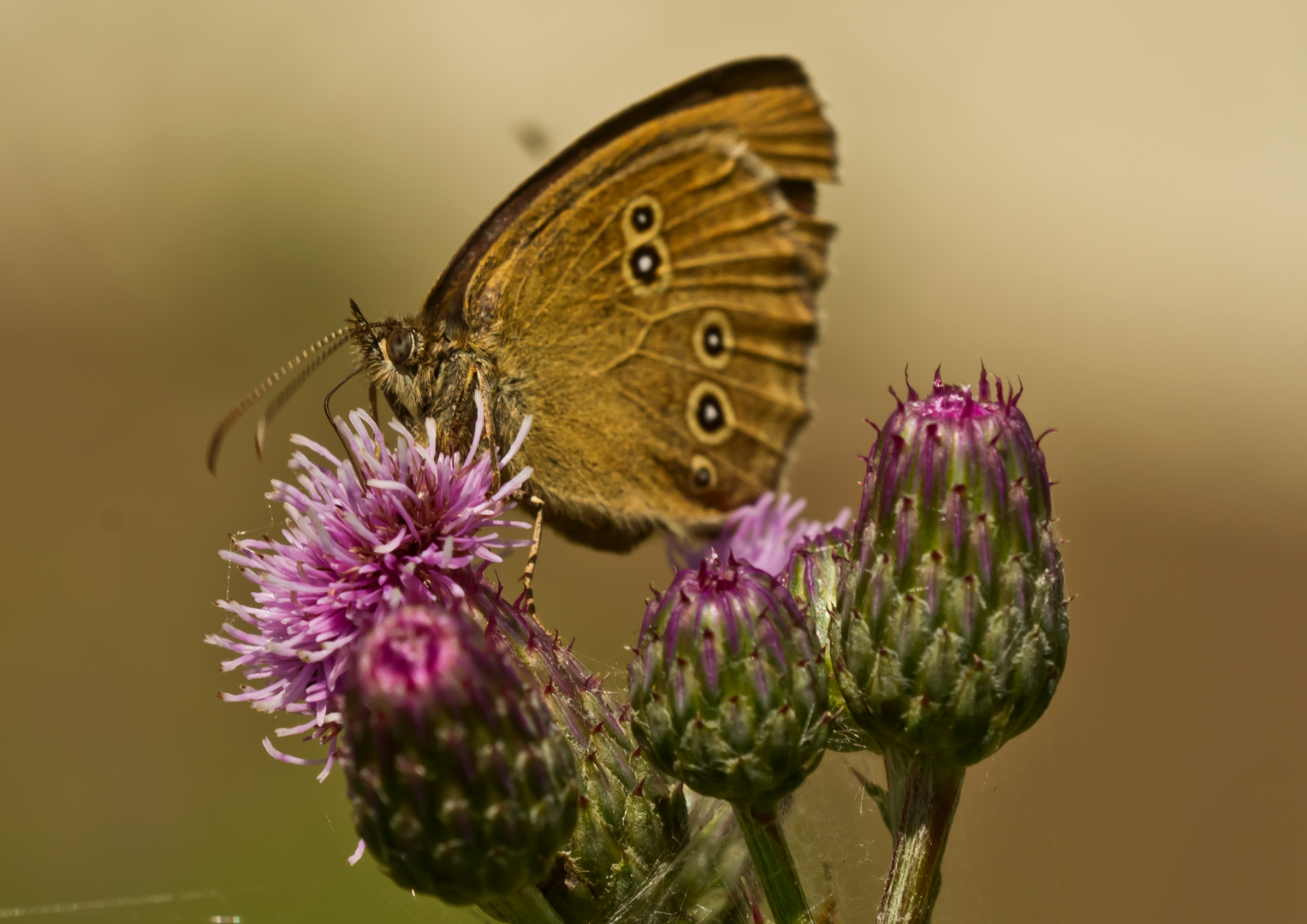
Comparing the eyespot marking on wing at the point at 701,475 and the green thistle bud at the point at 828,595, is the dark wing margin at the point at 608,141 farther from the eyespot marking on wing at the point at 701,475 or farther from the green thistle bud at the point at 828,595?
the green thistle bud at the point at 828,595

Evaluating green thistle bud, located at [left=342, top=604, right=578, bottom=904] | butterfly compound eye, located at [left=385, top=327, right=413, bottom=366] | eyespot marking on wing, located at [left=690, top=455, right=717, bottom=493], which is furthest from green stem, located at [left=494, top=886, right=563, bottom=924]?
eyespot marking on wing, located at [left=690, top=455, right=717, bottom=493]

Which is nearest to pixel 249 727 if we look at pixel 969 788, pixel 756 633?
pixel 969 788

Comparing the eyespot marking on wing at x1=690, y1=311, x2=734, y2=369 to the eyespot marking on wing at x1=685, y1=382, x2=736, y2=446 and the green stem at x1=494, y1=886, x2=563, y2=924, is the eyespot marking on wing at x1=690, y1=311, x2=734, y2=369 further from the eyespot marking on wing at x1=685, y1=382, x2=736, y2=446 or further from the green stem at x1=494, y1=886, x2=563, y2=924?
the green stem at x1=494, y1=886, x2=563, y2=924

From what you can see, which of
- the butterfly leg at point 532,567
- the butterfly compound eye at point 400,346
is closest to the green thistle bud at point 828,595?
the butterfly leg at point 532,567

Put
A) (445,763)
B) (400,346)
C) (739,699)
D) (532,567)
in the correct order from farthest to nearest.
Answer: (400,346) < (532,567) < (739,699) < (445,763)

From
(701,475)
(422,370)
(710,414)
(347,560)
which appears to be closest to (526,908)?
(347,560)

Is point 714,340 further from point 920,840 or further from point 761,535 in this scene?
point 920,840

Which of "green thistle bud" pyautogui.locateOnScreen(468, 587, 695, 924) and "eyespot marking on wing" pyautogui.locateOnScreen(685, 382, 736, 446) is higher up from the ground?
"eyespot marking on wing" pyautogui.locateOnScreen(685, 382, 736, 446)

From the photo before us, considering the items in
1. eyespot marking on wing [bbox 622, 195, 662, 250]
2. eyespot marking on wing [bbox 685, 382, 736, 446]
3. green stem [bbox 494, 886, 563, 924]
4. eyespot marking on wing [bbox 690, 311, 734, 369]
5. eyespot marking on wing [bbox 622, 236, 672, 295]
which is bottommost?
green stem [bbox 494, 886, 563, 924]
